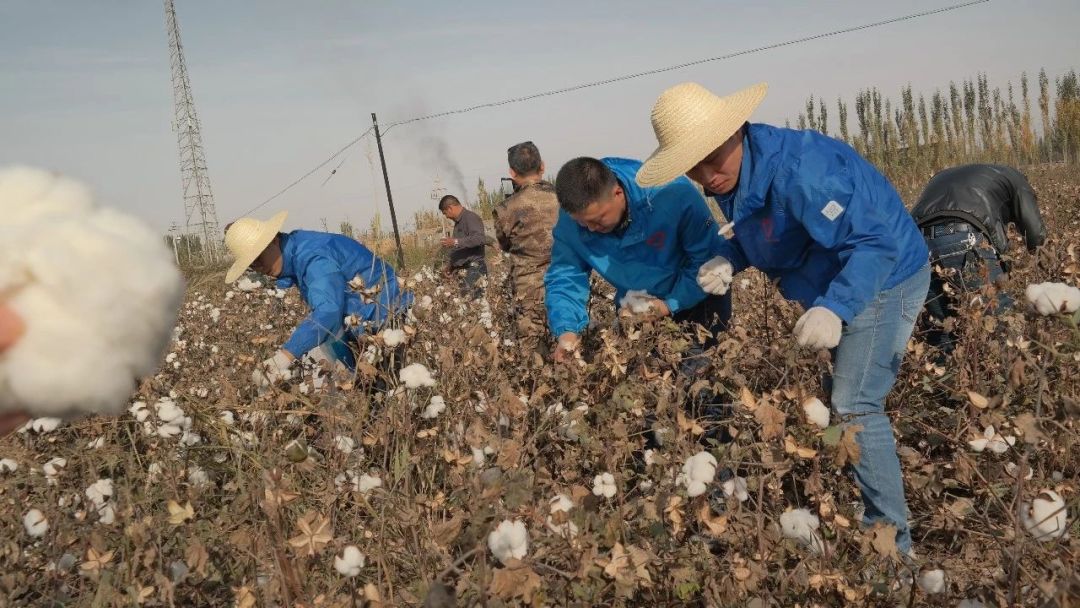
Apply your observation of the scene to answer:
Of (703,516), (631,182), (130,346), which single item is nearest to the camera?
(130,346)

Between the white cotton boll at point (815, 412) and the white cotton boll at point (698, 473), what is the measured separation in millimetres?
223

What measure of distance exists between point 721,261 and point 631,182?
57 cm

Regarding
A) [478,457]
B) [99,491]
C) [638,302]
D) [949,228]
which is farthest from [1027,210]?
[99,491]

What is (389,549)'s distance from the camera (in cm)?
203

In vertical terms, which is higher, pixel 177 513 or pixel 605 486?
pixel 177 513

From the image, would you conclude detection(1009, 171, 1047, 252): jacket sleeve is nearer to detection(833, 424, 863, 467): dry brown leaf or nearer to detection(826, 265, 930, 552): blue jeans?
detection(826, 265, 930, 552): blue jeans

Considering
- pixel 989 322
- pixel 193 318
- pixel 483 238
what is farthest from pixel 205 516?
pixel 483 238

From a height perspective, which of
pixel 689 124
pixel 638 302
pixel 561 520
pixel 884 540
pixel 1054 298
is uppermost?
pixel 689 124

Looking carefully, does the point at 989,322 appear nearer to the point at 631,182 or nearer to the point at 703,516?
the point at 631,182

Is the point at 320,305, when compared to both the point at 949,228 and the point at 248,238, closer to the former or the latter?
the point at 248,238

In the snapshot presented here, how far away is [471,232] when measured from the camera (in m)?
8.39

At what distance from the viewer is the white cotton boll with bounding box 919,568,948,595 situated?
5.12 ft

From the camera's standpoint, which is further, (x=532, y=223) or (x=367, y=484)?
(x=532, y=223)

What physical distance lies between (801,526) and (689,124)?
4.08 feet
